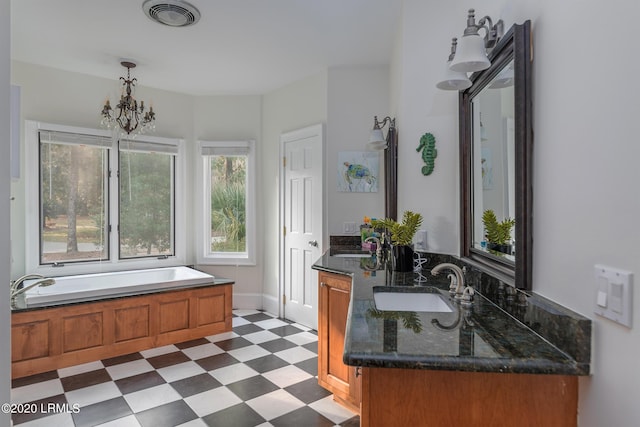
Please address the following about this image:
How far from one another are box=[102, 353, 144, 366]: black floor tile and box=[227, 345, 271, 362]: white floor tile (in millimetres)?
756

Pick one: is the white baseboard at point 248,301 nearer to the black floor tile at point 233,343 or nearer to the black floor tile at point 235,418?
the black floor tile at point 233,343

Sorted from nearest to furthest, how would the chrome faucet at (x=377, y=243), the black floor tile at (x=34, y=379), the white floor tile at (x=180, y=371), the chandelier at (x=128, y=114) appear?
the black floor tile at (x=34, y=379) < the white floor tile at (x=180, y=371) < the chrome faucet at (x=377, y=243) < the chandelier at (x=128, y=114)

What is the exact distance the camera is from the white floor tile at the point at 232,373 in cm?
270

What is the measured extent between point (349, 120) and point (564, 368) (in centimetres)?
306

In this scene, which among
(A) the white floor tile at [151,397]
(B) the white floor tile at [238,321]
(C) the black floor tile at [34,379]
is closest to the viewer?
(A) the white floor tile at [151,397]

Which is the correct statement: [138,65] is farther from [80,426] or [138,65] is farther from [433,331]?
[433,331]

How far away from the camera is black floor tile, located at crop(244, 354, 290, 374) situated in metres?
2.90

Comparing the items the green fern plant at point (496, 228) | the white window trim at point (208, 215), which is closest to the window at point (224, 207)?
the white window trim at point (208, 215)

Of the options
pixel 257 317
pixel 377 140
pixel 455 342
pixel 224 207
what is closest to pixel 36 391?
pixel 257 317

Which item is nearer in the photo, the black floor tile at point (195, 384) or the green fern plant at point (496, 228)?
the green fern plant at point (496, 228)

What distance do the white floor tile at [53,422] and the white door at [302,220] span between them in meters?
2.17

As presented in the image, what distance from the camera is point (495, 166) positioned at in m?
1.58

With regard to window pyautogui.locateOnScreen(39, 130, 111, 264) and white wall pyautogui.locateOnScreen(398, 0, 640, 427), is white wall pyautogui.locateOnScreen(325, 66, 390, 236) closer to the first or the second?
white wall pyautogui.locateOnScreen(398, 0, 640, 427)

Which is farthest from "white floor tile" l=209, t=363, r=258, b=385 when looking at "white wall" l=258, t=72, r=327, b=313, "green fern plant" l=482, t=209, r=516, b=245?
"green fern plant" l=482, t=209, r=516, b=245
